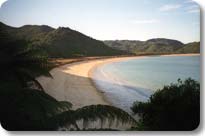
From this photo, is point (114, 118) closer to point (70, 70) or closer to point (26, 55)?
point (70, 70)

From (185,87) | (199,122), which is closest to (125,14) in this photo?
(185,87)

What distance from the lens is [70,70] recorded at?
8.18 feet

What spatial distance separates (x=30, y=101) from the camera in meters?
2.47

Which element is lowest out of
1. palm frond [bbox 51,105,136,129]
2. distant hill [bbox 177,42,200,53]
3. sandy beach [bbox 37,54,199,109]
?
palm frond [bbox 51,105,136,129]

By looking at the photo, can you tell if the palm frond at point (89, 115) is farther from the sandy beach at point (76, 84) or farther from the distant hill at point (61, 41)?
the distant hill at point (61, 41)

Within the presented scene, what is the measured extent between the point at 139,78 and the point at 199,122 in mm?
387

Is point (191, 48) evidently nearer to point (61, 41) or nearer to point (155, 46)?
point (155, 46)

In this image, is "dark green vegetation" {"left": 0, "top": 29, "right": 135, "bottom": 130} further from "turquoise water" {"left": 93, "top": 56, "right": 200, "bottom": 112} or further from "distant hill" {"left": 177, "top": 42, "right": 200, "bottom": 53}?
"distant hill" {"left": 177, "top": 42, "right": 200, "bottom": 53}

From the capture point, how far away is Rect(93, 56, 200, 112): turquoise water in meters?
2.40

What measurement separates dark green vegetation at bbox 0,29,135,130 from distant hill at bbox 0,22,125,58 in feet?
0.13

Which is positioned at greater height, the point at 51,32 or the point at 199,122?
the point at 51,32

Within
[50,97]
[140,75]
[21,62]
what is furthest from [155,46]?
[21,62]

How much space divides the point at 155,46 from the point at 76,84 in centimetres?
47

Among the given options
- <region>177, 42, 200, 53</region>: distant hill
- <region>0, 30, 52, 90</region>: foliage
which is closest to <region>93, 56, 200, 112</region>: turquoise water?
<region>177, 42, 200, 53</region>: distant hill
